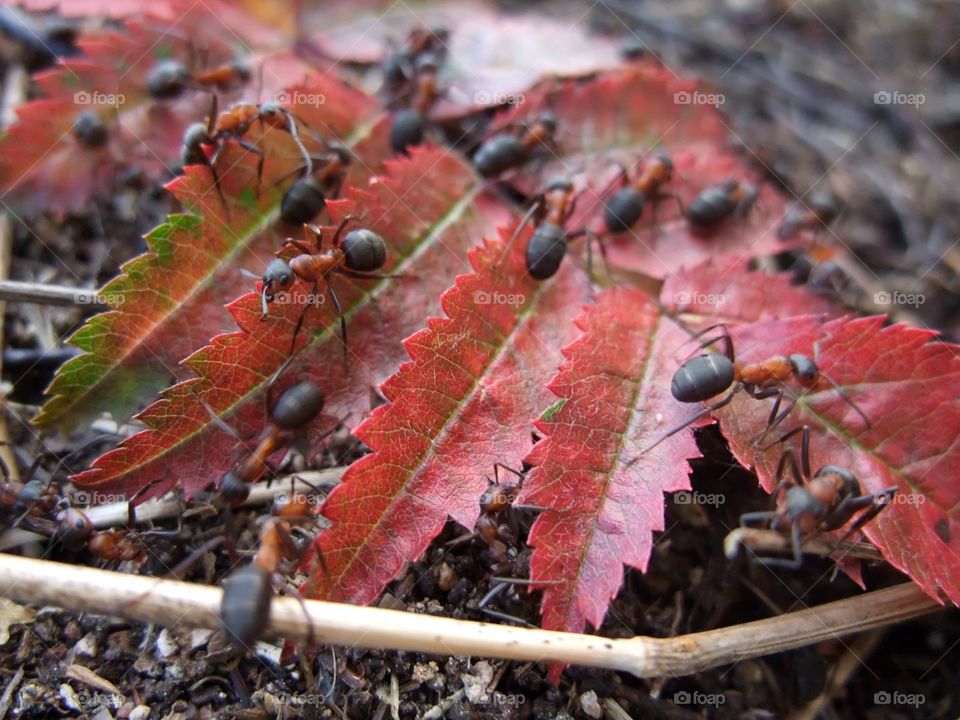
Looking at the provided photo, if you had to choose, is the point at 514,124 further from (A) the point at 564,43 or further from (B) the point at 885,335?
(B) the point at 885,335

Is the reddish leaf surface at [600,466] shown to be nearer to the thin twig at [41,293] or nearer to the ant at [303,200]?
the ant at [303,200]

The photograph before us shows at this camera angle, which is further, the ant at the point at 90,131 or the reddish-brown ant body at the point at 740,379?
the ant at the point at 90,131

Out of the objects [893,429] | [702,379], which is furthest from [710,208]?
[893,429]

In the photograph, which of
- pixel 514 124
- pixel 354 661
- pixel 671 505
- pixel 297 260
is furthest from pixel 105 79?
pixel 671 505

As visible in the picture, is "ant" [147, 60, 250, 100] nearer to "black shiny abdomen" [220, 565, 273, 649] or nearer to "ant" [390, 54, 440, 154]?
"ant" [390, 54, 440, 154]

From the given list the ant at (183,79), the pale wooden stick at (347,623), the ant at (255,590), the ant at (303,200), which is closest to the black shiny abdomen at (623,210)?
the ant at (303,200)

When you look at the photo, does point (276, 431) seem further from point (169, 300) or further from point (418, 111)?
point (418, 111)
